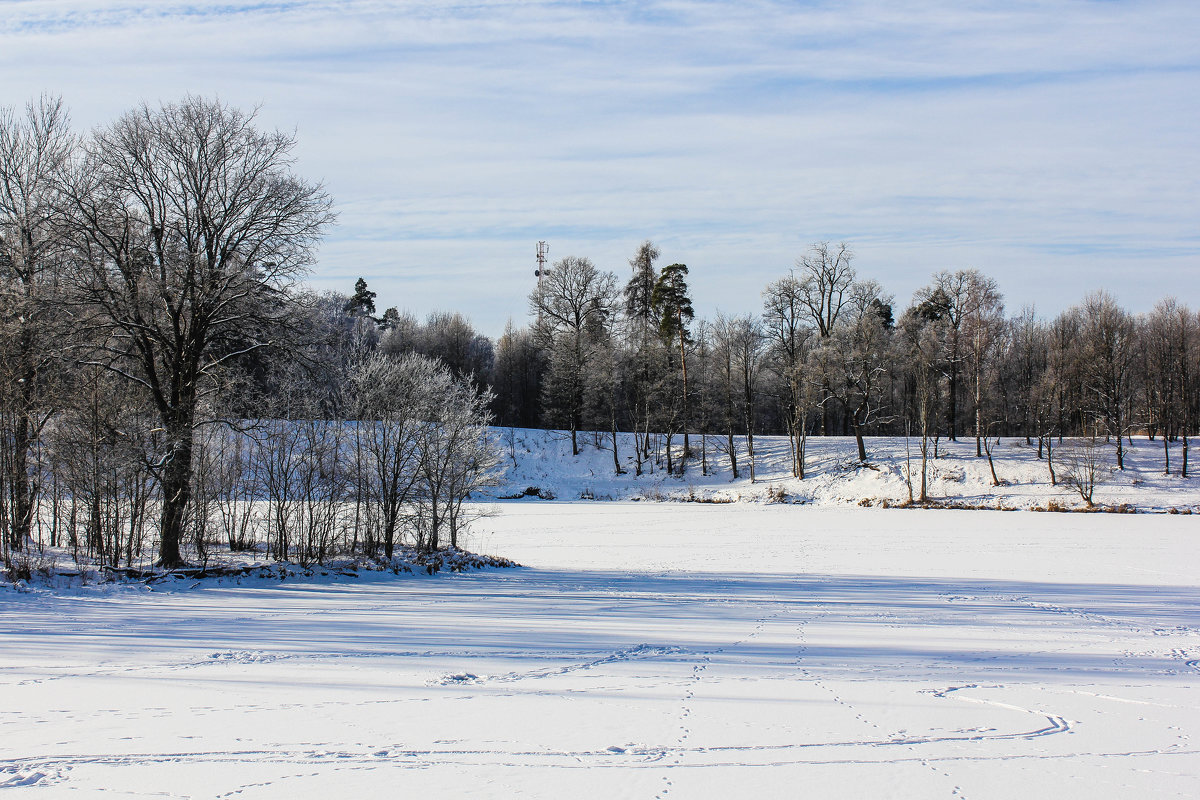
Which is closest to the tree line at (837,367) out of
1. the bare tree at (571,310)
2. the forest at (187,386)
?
the bare tree at (571,310)

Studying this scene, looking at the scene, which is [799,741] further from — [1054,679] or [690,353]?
[690,353]

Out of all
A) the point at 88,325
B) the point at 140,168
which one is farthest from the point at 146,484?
the point at 140,168

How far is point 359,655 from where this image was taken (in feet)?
32.8

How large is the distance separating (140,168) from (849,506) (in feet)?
124

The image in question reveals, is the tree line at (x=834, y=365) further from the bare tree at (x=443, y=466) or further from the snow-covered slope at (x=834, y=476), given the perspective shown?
the bare tree at (x=443, y=466)

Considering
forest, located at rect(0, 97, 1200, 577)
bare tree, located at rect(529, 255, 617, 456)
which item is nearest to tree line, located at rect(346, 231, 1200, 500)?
bare tree, located at rect(529, 255, 617, 456)

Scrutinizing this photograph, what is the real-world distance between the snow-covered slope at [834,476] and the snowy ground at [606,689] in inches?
981

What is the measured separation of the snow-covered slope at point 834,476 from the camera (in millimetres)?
40156

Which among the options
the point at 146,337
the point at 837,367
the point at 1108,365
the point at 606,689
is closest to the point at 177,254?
the point at 146,337

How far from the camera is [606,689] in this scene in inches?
337

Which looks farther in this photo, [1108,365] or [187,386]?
[1108,365]

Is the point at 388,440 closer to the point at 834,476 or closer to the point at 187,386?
the point at 187,386

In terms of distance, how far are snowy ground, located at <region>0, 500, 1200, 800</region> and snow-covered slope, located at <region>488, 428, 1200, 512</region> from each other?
24.9 m

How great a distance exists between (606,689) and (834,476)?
4094cm
